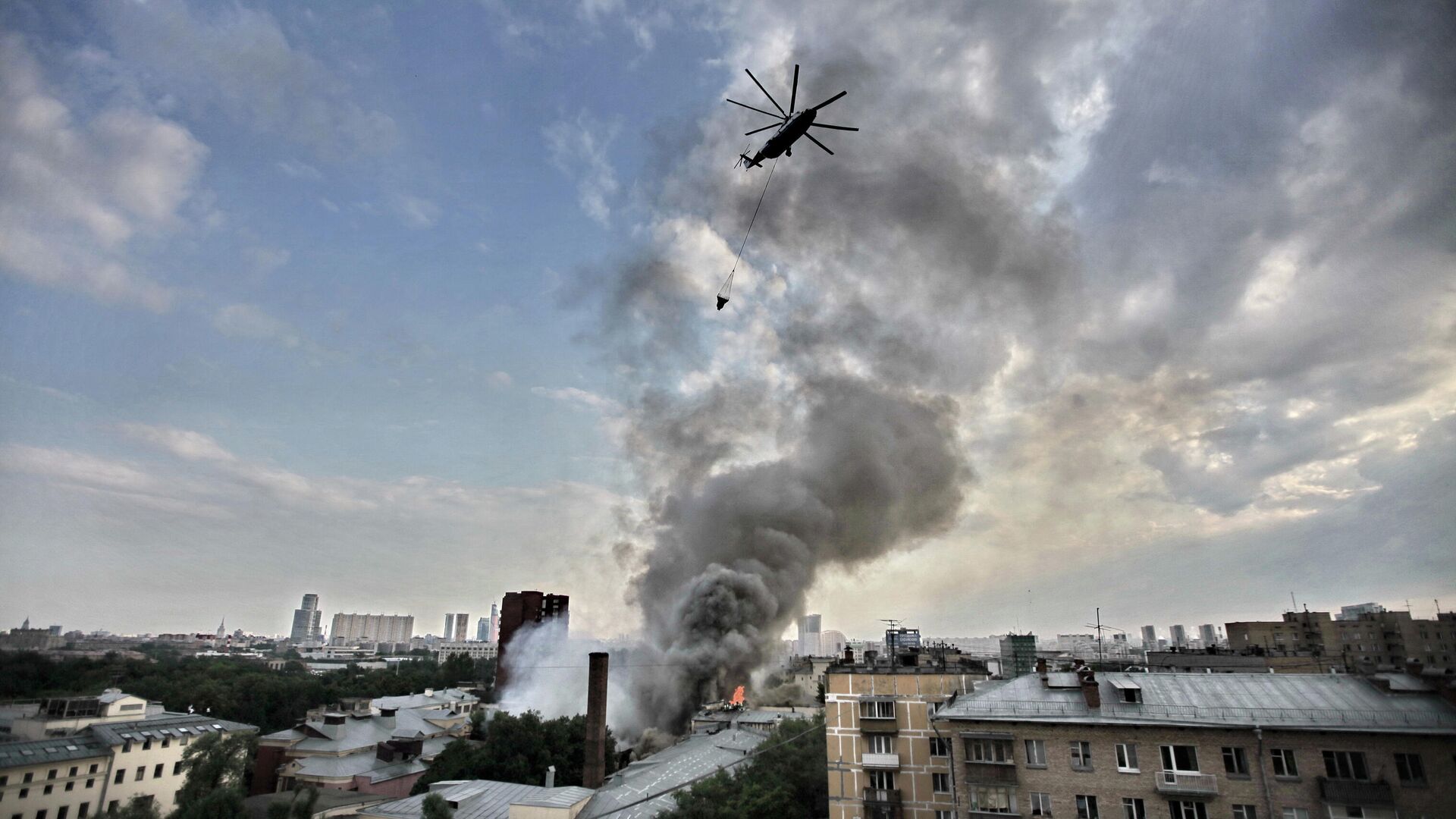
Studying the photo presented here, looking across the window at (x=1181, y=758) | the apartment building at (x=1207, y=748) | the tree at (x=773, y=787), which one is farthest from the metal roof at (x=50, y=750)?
the window at (x=1181, y=758)

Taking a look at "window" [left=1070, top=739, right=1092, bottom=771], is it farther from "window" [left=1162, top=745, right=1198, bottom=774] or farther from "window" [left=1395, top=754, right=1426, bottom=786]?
"window" [left=1395, top=754, right=1426, bottom=786]

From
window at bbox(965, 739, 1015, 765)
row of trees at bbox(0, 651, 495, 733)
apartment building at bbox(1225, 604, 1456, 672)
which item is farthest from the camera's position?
apartment building at bbox(1225, 604, 1456, 672)

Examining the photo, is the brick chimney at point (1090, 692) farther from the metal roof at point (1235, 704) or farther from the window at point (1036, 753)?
the window at point (1036, 753)

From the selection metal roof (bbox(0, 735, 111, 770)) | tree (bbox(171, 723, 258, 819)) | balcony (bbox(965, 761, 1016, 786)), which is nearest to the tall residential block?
tree (bbox(171, 723, 258, 819))

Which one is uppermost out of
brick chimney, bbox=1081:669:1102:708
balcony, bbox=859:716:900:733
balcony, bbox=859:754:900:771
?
brick chimney, bbox=1081:669:1102:708

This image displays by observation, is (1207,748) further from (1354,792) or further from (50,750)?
(50,750)

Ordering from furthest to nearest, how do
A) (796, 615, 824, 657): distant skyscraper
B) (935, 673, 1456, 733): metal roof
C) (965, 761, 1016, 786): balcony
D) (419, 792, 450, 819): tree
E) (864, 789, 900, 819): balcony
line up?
(796, 615, 824, 657): distant skyscraper, (419, 792, 450, 819): tree, (864, 789, 900, 819): balcony, (965, 761, 1016, 786): balcony, (935, 673, 1456, 733): metal roof

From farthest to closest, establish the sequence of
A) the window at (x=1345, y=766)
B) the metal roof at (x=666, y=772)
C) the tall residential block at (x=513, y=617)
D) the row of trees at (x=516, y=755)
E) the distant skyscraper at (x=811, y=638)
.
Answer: the distant skyscraper at (x=811, y=638), the tall residential block at (x=513, y=617), the row of trees at (x=516, y=755), the metal roof at (x=666, y=772), the window at (x=1345, y=766)

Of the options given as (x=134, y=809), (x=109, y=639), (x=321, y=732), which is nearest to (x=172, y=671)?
(x=321, y=732)
